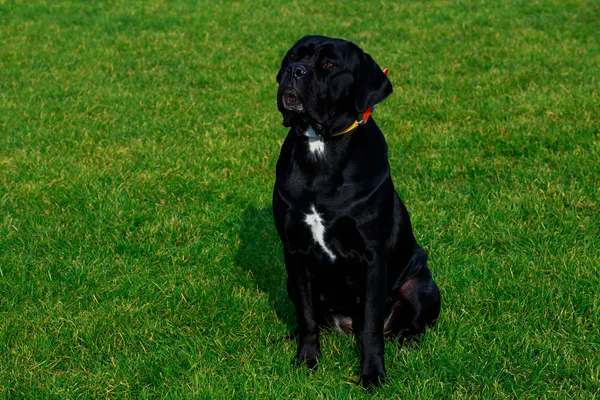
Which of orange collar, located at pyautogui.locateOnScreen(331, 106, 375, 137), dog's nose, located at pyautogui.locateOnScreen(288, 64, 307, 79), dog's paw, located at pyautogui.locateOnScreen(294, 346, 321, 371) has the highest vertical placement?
dog's nose, located at pyautogui.locateOnScreen(288, 64, 307, 79)

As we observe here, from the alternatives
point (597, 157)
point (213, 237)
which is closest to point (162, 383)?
point (213, 237)

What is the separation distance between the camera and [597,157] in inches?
285

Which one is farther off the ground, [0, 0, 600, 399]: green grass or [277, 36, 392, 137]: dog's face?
[277, 36, 392, 137]: dog's face

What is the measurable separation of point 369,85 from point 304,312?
134 cm

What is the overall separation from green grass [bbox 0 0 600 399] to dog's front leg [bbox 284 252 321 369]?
9 centimetres

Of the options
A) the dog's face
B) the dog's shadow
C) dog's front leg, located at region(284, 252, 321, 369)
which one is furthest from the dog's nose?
the dog's shadow

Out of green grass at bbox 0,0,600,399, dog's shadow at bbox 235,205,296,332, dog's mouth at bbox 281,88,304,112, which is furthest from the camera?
dog's shadow at bbox 235,205,296,332

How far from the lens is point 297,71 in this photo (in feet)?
12.5

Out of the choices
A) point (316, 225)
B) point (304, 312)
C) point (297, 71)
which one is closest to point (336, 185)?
point (316, 225)

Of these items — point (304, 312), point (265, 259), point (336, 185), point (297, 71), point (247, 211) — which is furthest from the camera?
point (247, 211)

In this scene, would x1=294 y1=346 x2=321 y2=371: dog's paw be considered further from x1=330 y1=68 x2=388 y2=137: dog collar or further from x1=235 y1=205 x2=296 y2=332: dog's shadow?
x1=330 y1=68 x2=388 y2=137: dog collar

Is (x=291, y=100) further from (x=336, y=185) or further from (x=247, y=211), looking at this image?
(x=247, y=211)

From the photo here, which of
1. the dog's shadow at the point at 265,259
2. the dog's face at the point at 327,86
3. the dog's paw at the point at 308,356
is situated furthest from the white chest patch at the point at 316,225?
the dog's shadow at the point at 265,259

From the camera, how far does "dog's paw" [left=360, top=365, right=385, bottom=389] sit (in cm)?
396
